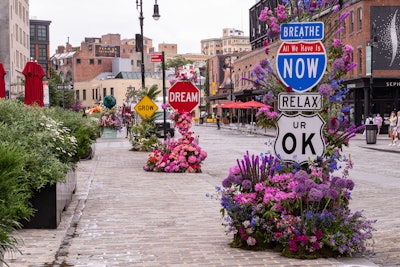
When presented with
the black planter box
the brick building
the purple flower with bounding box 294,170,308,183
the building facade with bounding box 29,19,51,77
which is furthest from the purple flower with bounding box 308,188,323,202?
the building facade with bounding box 29,19,51,77

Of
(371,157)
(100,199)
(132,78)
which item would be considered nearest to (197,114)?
(132,78)

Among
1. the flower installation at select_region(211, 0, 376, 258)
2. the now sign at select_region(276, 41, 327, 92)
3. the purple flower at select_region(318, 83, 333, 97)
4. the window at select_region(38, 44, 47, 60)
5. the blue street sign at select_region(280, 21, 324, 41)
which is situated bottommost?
the flower installation at select_region(211, 0, 376, 258)

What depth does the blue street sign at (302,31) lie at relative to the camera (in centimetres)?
841

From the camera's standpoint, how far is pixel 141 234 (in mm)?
9469

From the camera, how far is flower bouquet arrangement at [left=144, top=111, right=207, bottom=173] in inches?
784

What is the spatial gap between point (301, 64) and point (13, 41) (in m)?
62.1

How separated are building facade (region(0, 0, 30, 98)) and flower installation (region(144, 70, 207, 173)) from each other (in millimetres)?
40818

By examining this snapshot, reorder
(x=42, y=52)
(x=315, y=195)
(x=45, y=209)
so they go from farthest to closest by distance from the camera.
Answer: (x=42, y=52)
(x=45, y=209)
(x=315, y=195)

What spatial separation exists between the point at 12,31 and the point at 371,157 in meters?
47.9

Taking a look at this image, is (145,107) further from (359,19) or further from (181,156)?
(359,19)

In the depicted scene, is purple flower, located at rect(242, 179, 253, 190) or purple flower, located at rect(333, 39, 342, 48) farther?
purple flower, located at rect(333, 39, 342, 48)

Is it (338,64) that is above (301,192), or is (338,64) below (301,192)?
above

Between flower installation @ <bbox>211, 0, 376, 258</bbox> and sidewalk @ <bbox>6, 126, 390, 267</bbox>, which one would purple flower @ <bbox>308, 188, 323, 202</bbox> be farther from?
sidewalk @ <bbox>6, 126, 390, 267</bbox>

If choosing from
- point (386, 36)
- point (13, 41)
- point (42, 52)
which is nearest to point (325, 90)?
point (386, 36)
